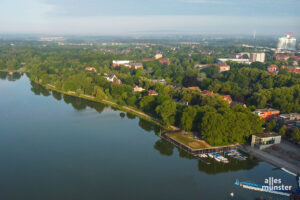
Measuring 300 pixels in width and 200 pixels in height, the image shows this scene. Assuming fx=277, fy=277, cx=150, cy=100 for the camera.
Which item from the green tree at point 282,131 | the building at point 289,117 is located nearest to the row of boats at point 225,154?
the green tree at point 282,131

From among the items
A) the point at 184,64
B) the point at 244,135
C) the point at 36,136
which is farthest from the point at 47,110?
the point at 184,64

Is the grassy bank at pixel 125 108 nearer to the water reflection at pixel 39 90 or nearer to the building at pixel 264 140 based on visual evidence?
the water reflection at pixel 39 90

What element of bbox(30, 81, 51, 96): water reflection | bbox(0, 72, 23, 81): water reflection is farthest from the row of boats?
bbox(0, 72, 23, 81): water reflection

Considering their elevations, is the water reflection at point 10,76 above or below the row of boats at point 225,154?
above

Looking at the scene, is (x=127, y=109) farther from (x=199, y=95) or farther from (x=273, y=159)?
(x=273, y=159)

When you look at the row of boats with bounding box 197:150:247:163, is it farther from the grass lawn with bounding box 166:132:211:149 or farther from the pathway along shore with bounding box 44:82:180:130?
the pathway along shore with bounding box 44:82:180:130
